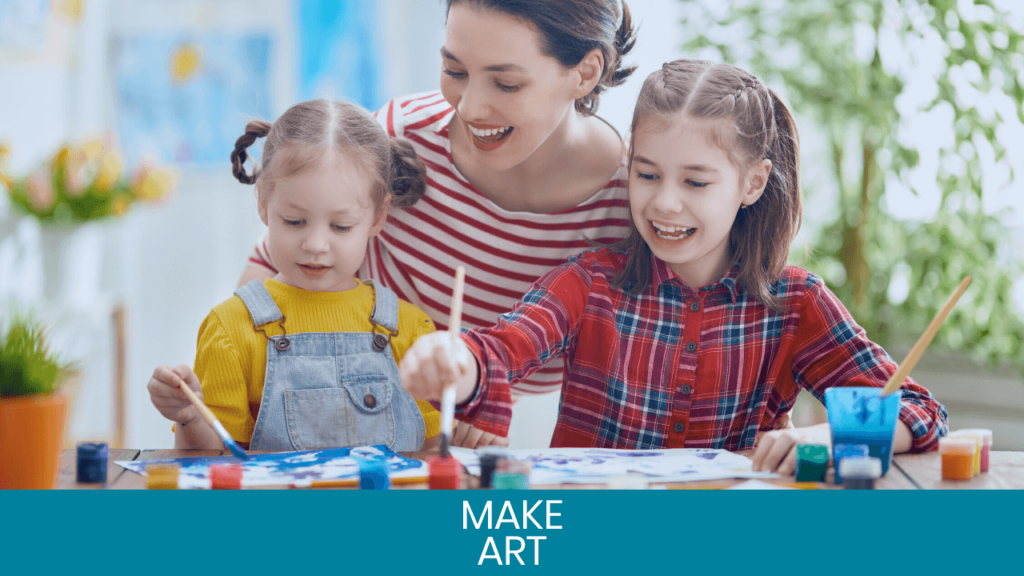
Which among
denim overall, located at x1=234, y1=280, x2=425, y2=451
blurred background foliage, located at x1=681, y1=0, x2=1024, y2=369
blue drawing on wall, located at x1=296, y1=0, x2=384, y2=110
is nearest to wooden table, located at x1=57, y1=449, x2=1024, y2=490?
denim overall, located at x1=234, y1=280, x2=425, y2=451

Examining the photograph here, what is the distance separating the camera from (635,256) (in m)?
1.18

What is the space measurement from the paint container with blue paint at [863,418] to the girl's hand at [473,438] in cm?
37

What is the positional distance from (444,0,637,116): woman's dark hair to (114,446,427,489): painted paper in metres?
0.58

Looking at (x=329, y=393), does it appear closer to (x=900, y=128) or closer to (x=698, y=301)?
(x=698, y=301)

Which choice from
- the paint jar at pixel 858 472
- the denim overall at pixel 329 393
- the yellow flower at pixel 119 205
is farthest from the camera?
the yellow flower at pixel 119 205

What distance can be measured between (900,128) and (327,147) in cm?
166

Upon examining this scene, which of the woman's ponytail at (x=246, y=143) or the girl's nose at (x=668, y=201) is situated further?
the woman's ponytail at (x=246, y=143)

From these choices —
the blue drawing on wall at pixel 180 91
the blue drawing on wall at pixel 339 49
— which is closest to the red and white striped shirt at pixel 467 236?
the blue drawing on wall at pixel 339 49

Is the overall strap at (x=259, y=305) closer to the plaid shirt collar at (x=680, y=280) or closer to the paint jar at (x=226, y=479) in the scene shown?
the paint jar at (x=226, y=479)

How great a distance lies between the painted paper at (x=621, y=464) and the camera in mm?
827

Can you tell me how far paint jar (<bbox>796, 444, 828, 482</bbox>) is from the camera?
817 millimetres

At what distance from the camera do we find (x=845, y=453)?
819mm

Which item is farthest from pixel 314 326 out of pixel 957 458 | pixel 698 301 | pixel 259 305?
pixel 957 458
